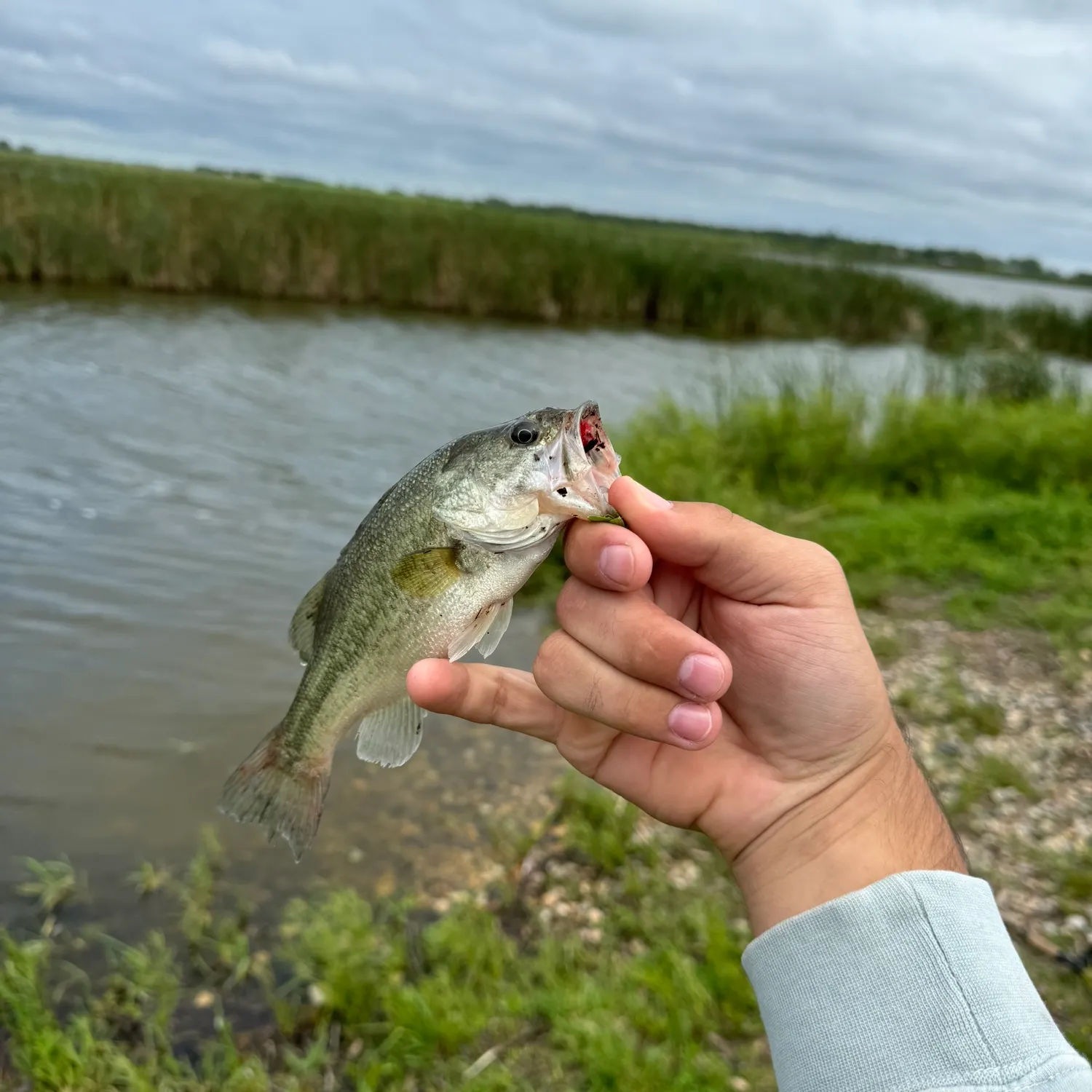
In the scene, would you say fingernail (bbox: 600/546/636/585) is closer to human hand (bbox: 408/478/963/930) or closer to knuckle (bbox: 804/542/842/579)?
human hand (bbox: 408/478/963/930)

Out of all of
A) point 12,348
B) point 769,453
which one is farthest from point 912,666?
point 12,348

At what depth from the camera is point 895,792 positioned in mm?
2566

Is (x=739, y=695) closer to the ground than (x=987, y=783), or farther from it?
farther from it

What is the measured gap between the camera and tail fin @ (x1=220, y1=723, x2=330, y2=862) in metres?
2.64

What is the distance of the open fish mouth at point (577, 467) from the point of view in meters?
2.22

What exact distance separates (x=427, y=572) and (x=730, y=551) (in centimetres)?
80

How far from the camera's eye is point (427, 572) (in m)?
2.35

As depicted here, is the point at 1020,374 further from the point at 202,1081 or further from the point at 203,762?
the point at 202,1081

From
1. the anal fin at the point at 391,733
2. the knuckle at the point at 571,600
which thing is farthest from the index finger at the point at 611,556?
the anal fin at the point at 391,733

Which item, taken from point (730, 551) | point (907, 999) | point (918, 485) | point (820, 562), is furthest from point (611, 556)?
point (918, 485)

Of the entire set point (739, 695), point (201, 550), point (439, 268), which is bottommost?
point (201, 550)

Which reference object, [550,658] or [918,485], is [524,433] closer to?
[550,658]

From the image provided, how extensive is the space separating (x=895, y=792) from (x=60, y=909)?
4622 mm

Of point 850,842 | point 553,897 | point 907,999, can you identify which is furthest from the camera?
point 553,897
